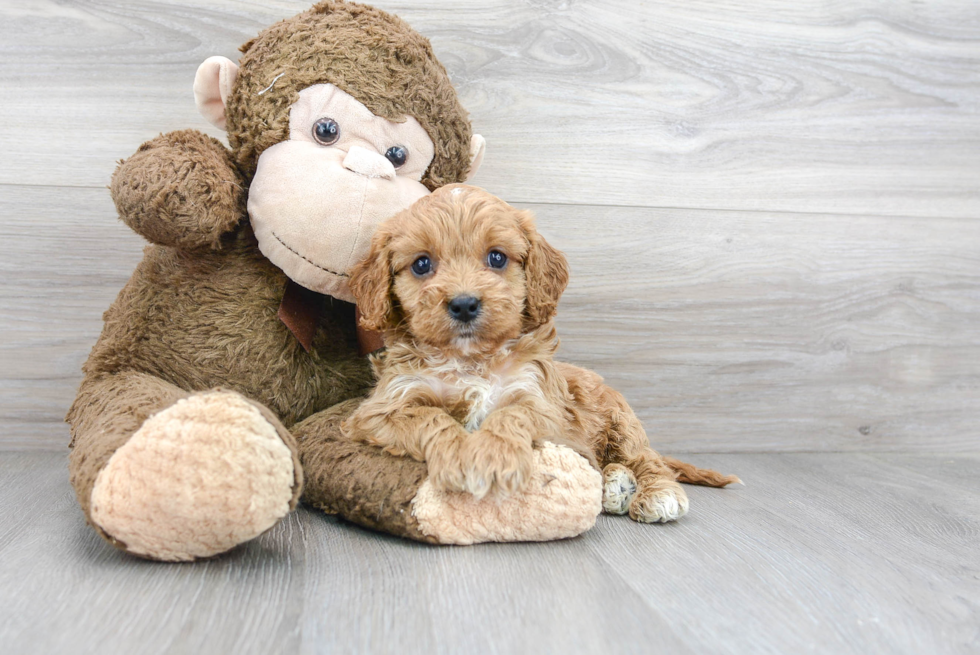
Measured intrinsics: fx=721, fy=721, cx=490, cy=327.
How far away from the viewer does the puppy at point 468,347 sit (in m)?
1.29

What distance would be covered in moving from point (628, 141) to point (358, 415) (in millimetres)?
1205

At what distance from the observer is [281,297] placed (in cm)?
161

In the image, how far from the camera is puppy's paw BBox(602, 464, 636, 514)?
156cm

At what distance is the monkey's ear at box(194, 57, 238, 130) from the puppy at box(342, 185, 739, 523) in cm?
50

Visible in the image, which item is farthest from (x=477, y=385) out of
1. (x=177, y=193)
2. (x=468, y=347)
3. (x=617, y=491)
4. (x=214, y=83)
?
(x=214, y=83)

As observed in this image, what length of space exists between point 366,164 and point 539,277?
411mm

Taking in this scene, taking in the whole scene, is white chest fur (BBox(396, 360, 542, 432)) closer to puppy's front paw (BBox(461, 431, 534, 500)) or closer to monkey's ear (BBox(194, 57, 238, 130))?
puppy's front paw (BBox(461, 431, 534, 500))

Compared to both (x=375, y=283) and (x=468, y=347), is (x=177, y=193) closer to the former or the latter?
(x=375, y=283)

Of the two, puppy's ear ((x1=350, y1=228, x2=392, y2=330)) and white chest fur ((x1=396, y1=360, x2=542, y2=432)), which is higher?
puppy's ear ((x1=350, y1=228, x2=392, y2=330))

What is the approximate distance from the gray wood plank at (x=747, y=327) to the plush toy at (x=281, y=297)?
551mm

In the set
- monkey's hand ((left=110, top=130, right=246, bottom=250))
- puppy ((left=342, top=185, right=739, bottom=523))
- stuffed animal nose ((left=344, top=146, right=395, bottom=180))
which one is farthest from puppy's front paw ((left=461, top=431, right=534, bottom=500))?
monkey's hand ((left=110, top=130, right=246, bottom=250))

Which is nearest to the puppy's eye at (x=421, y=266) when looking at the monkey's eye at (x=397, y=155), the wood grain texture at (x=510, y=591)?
the monkey's eye at (x=397, y=155)

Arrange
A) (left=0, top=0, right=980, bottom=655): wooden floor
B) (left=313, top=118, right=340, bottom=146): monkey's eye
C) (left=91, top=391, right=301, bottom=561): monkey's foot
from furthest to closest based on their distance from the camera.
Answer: (left=0, top=0, right=980, bottom=655): wooden floor → (left=313, top=118, right=340, bottom=146): monkey's eye → (left=91, top=391, right=301, bottom=561): monkey's foot

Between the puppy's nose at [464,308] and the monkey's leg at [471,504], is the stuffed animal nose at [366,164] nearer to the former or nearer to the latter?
the puppy's nose at [464,308]
